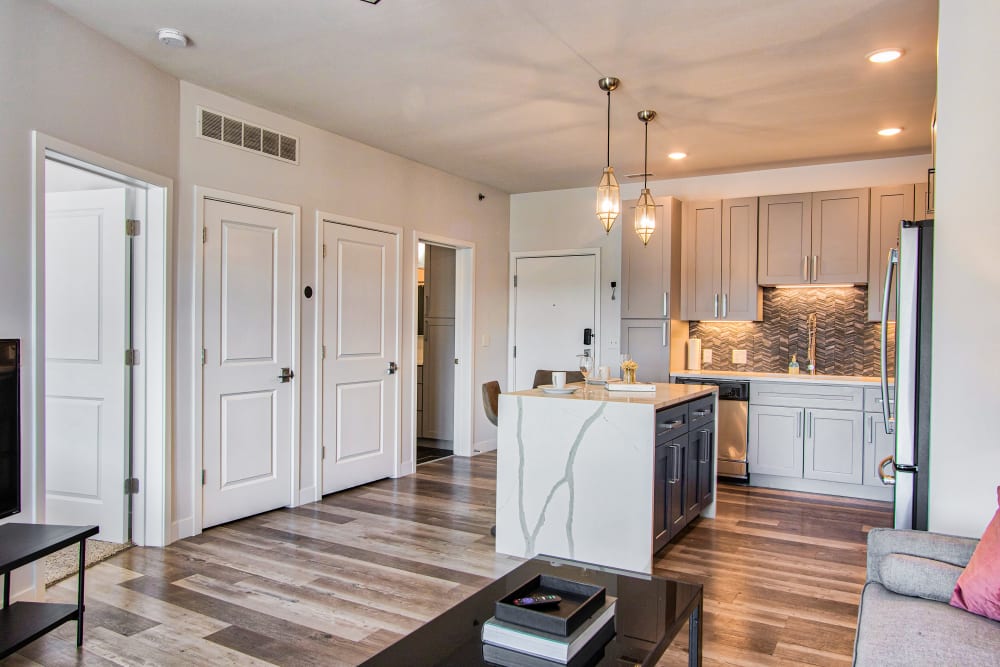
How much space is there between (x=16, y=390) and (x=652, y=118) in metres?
3.87

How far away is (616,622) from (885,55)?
3.22m

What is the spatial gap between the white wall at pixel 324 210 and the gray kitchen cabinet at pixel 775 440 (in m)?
2.56

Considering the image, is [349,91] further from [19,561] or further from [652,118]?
[19,561]

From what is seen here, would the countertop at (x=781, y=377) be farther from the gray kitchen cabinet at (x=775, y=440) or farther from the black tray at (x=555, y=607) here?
the black tray at (x=555, y=607)

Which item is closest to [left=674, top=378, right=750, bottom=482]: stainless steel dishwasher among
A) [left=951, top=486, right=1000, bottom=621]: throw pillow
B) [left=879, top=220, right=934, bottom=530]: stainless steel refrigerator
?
[left=879, top=220, right=934, bottom=530]: stainless steel refrigerator

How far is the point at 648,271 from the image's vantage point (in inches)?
234

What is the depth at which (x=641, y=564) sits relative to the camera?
10.7ft

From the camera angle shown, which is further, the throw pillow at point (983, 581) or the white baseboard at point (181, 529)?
the white baseboard at point (181, 529)

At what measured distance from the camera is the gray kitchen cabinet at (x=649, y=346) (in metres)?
5.82

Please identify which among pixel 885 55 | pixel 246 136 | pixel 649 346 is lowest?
pixel 649 346

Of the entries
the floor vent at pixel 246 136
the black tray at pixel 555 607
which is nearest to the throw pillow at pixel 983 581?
the black tray at pixel 555 607

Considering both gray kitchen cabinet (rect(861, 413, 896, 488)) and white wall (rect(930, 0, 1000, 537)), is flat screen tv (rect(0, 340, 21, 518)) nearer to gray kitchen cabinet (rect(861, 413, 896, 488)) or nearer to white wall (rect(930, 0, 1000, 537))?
white wall (rect(930, 0, 1000, 537))

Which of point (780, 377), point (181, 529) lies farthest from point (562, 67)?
point (181, 529)

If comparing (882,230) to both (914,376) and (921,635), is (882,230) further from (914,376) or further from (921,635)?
(921,635)
